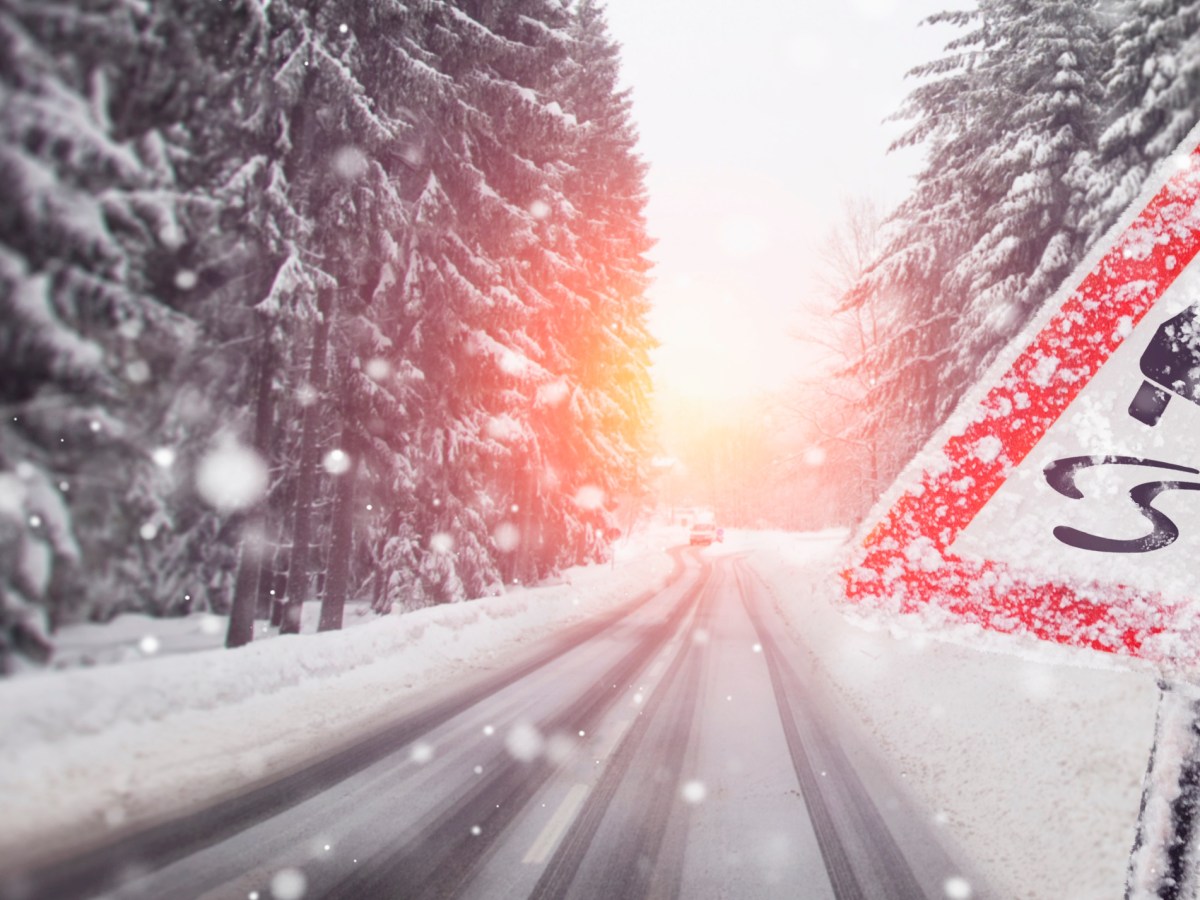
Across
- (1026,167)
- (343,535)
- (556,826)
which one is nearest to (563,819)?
(556,826)

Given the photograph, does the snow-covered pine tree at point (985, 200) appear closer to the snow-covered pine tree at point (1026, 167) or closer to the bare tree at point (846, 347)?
the snow-covered pine tree at point (1026, 167)

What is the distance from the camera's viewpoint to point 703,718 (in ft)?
20.6

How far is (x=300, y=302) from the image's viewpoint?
20.4ft

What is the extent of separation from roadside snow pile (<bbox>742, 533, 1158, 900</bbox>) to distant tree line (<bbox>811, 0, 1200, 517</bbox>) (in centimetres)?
503

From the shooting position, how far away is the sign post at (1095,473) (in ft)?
19.8

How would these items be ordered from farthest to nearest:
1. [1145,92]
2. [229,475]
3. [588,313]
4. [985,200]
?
[588,313] < [985,200] < [1145,92] < [229,475]

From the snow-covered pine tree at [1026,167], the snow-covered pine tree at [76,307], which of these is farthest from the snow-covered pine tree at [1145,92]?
the snow-covered pine tree at [76,307]

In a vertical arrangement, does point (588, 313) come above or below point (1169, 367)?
above

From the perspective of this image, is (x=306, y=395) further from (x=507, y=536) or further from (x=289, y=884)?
(x=507, y=536)

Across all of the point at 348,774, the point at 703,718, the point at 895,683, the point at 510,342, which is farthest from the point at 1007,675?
the point at 510,342

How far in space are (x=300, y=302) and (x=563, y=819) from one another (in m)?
5.62

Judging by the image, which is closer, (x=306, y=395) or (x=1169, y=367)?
(x=1169, y=367)

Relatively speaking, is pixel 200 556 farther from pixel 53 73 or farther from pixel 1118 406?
pixel 1118 406

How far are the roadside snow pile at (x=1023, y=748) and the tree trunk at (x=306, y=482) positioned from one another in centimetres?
793
